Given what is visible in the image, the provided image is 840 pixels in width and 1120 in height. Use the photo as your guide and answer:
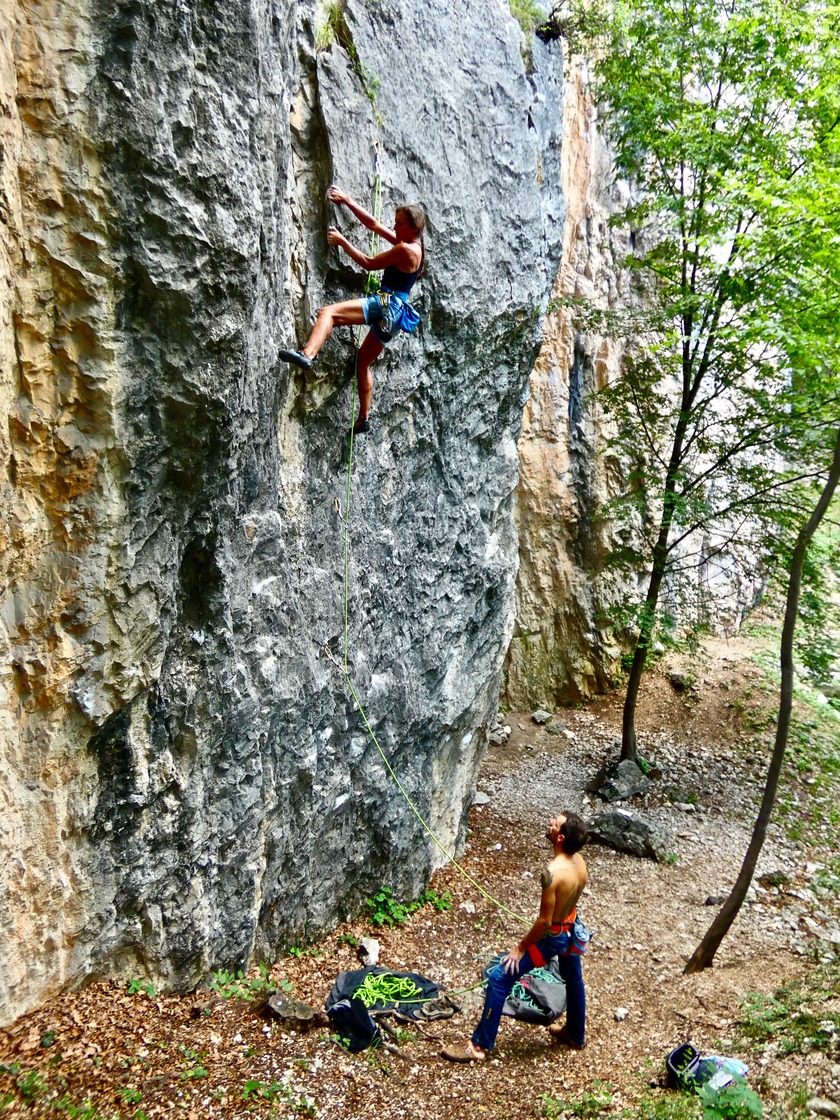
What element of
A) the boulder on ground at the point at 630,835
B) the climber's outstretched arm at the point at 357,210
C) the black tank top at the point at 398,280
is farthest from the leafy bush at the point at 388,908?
the climber's outstretched arm at the point at 357,210

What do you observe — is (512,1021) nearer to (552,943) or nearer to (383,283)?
(552,943)

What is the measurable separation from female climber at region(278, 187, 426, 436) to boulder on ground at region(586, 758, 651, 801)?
302 inches

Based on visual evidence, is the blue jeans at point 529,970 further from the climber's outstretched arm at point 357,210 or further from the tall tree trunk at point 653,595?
the tall tree trunk at point 653,595

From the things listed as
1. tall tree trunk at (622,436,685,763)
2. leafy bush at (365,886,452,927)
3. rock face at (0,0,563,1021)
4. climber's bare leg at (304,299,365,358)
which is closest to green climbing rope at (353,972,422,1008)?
rock face at (0,0,563,1021)

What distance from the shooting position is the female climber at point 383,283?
204 inches

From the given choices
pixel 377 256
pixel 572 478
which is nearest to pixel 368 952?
pixel 377 256

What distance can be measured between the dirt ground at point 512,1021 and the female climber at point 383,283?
4.22 meters

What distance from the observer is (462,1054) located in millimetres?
5059

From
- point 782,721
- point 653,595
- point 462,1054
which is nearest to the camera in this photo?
point 462,1054

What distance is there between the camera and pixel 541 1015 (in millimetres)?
5559

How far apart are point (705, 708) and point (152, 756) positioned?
34.6 feet

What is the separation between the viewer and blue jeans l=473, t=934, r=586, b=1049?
15.8ft

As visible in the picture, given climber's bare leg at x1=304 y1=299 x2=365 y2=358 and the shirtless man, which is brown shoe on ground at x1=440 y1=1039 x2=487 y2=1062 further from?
climber's bare leg at x1=304 y1=299 x2=365 y2=358

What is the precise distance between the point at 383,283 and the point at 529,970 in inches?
190
